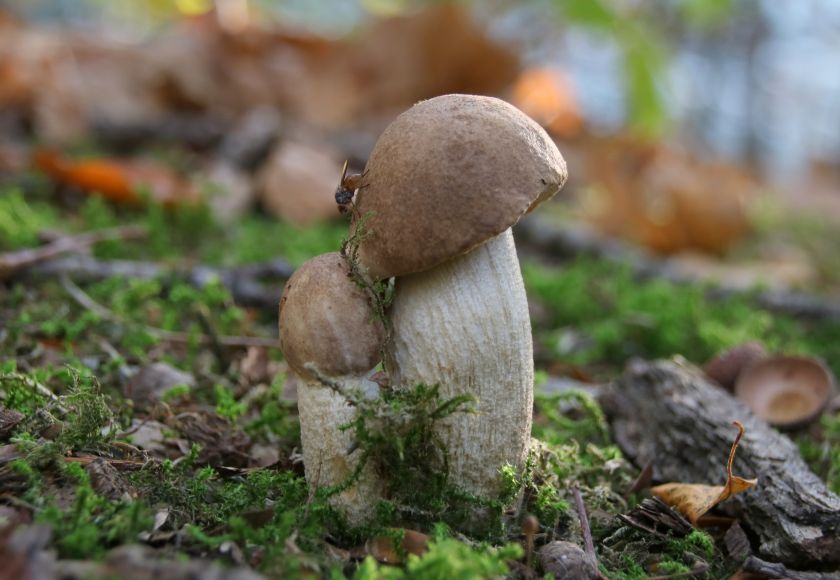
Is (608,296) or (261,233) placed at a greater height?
(608,296)

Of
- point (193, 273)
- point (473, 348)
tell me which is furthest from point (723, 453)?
point (193, 273)

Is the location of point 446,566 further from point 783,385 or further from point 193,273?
point 193,273

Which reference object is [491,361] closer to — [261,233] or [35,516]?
[35,516]

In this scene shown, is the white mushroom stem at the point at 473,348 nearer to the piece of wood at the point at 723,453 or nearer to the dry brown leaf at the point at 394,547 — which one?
the dry brown leaf at the point at 394,547

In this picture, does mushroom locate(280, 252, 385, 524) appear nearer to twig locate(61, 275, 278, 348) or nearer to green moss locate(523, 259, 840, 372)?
twig locate(61, 275, 278, 348)

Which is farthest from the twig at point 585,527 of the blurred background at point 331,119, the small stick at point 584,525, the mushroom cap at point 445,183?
the blurred background at point 331,119

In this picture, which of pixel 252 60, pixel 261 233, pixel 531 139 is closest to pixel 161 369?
pixel 531 139

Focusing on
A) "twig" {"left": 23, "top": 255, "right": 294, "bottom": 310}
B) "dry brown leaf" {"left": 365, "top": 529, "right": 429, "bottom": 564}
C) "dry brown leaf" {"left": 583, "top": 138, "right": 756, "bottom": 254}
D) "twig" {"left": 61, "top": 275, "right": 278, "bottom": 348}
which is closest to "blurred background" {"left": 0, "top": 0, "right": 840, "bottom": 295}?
"dry brown leaf" {"left": 583, "top": 138, "right": 756, "bottom": 254}
